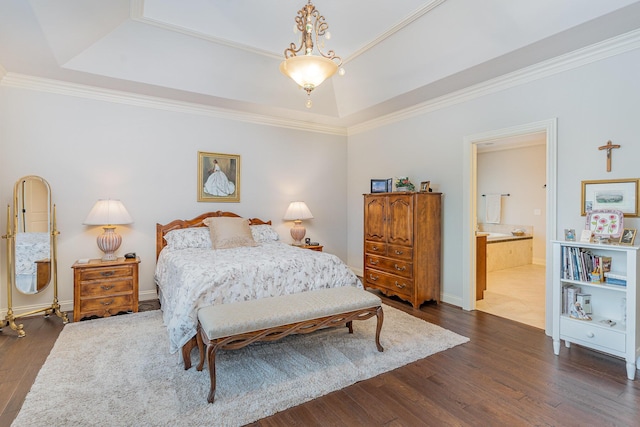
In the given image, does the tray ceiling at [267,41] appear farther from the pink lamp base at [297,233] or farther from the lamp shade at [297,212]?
the pink lamp base at [297,233]

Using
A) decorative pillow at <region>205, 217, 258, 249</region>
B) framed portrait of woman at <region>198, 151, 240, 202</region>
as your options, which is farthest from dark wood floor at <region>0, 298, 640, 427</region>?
framed portrait of woman at <region>198, 151, 240, 202</region>

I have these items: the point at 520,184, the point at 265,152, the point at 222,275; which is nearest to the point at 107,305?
the point at 222,275

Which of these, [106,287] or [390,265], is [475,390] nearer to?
[390,265]

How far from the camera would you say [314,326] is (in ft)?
8.63

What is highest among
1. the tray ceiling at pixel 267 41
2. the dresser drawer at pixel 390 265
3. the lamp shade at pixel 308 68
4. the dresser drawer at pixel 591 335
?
the tray ceiling at pixel 267 41

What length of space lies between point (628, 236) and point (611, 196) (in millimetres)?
395

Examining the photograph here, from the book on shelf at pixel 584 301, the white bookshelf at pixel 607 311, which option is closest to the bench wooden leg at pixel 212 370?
the white bookshelf at pixel 607 311

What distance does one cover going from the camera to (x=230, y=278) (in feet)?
9.36

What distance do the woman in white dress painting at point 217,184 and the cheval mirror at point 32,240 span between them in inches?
72.8

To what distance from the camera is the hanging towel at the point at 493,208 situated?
7.69 metres

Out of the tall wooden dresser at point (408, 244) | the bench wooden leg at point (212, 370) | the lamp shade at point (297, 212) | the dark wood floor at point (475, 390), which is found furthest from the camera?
the lamp shade at point (297, 212)

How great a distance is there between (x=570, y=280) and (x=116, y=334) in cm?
436

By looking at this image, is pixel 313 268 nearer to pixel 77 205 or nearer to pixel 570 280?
pixel 570 280

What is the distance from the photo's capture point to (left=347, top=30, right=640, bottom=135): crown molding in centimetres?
284
